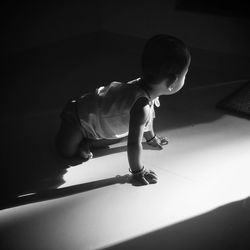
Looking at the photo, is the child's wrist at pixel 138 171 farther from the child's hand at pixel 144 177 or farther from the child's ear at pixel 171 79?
the child's ear at pixel 171 79

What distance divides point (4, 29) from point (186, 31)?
3.80 feet

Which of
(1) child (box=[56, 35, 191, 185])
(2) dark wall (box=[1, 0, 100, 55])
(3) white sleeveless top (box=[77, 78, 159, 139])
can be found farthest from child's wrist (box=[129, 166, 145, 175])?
(2) dark wall (box=[1, 0, 100, 55])

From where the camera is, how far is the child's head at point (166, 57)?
2.93 feet

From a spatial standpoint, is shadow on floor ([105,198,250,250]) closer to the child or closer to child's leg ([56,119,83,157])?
the child

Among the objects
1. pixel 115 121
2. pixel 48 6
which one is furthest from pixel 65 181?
pixel 48 6

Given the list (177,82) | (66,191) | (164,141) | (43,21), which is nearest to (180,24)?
(43,21)

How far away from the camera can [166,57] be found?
0.90 metres

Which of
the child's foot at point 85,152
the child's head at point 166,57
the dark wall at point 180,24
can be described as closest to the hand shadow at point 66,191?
the child's foot at point 85,152

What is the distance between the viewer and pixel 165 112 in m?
1.48

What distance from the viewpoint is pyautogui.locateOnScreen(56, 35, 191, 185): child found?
0.91 metres

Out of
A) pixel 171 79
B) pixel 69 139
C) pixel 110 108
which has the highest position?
pixel 171 79

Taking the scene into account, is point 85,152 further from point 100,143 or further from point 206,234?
point 206,234

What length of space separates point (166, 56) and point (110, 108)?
254mm

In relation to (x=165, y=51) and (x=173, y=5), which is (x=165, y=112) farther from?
(x=173, y=5)
